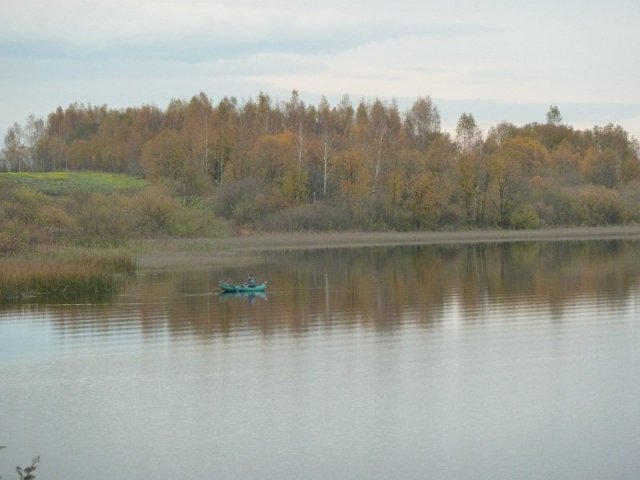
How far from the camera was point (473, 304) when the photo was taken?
3042 centimetres

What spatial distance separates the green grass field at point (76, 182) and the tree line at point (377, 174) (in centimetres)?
302

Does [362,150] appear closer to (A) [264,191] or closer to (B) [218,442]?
(A) [264,191]

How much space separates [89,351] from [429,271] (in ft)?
75.5

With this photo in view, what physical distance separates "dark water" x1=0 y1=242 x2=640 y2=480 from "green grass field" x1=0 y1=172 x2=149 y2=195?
50321 millimetres

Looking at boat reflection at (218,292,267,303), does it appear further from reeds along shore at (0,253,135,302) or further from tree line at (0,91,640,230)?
tree line at (0,91,640,230)

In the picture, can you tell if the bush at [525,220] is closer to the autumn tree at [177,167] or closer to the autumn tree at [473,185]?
the autumn tree at [473,185]

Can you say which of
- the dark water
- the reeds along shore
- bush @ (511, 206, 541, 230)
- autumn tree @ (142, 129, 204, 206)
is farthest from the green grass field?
the dark water

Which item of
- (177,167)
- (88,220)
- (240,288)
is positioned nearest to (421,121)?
(177,167)

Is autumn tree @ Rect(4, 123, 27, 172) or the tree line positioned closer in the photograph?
the tree line

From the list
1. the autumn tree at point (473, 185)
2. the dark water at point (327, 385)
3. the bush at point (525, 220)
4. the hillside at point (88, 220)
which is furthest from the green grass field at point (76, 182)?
the dark water at point (327, 385)

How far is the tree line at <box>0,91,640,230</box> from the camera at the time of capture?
251ft

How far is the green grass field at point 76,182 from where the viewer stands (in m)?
82.4

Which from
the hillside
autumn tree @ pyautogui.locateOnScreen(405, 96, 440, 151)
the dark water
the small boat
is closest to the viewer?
the dark water

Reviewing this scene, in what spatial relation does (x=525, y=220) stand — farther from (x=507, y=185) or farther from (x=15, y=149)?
(x=15, y=149)
